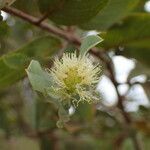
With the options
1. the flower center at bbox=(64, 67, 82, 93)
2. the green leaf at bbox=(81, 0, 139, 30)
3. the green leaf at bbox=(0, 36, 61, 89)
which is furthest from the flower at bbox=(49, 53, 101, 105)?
the green leaf at bbox=(81, 0, 139, 30)

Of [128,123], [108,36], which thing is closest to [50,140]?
[128,123]

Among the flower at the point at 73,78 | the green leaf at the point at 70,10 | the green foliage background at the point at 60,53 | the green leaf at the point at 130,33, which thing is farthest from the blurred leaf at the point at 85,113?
the flower at the point at 73,78

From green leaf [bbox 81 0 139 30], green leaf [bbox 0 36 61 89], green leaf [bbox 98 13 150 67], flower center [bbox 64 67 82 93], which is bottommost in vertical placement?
flower center [bbox 64 67 82 93]

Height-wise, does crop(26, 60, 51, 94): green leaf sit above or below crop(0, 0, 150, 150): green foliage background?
below

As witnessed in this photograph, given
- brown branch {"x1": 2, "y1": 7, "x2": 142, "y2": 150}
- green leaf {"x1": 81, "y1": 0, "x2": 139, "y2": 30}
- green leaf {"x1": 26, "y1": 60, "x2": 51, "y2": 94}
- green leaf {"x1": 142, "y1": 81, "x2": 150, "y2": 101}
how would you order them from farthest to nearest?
green leaf {"x1": 142, "y1": 81, "x2": 150, "y2": 101} < green leaf {"x1": 81, "y1": 0, "x2": 139, "y2": 30} < brown branch {"x1": 2, "y1": 7, "x2": 142, "y2": 150} < green leaf {"x1": 26, "y1": 60, "x2": 51, "y2": 94}

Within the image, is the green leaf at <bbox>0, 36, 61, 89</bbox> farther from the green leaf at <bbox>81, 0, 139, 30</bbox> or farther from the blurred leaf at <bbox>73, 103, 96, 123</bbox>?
the blurred leaf at <bbox>73, 103, 96, 123</bbox>
